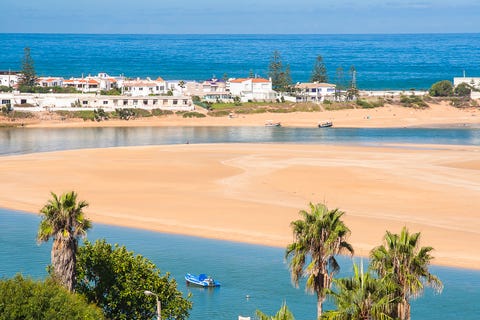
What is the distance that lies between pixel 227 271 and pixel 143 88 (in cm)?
8784

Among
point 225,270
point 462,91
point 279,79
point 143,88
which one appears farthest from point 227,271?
point 279,79

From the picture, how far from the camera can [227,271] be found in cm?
3875

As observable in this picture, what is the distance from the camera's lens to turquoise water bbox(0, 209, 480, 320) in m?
34.0

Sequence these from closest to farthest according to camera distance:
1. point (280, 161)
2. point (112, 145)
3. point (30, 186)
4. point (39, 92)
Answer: point (30, 186) → point (280, 161) → point (112, 145) → point (39, 92)

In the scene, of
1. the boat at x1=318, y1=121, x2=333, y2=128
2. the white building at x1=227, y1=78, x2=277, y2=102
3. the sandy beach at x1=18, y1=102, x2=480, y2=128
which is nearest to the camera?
the boat at x1=318, y1=121, x2=333, y2=128

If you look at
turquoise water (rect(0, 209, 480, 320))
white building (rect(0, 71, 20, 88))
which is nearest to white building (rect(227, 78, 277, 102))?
white building (rect(0, 71, 20, 88))

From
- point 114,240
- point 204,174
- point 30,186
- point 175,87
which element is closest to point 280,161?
point 204,174

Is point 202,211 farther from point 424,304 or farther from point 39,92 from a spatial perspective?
point 39,92

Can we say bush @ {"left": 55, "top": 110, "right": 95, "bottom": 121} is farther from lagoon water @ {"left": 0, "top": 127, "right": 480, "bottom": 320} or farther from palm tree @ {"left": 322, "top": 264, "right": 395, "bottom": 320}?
palm tree @ {"left": 322, "top": 264, "right": 395, "bottom": 320}

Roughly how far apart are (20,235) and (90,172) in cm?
2039

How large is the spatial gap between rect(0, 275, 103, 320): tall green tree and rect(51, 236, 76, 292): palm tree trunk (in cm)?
189

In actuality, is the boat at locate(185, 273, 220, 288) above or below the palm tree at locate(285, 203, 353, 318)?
below

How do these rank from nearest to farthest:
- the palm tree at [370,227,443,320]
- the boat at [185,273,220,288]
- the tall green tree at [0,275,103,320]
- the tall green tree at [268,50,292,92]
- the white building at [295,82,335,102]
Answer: the palm tree at [370,227,443,320]
the tall green tree at [0,275,103,320]
the boat at [185,273,220,288]
the white building at [295,82,335,102]
the tall green tree at [268,50,292,92]

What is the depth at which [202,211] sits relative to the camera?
166 ft
